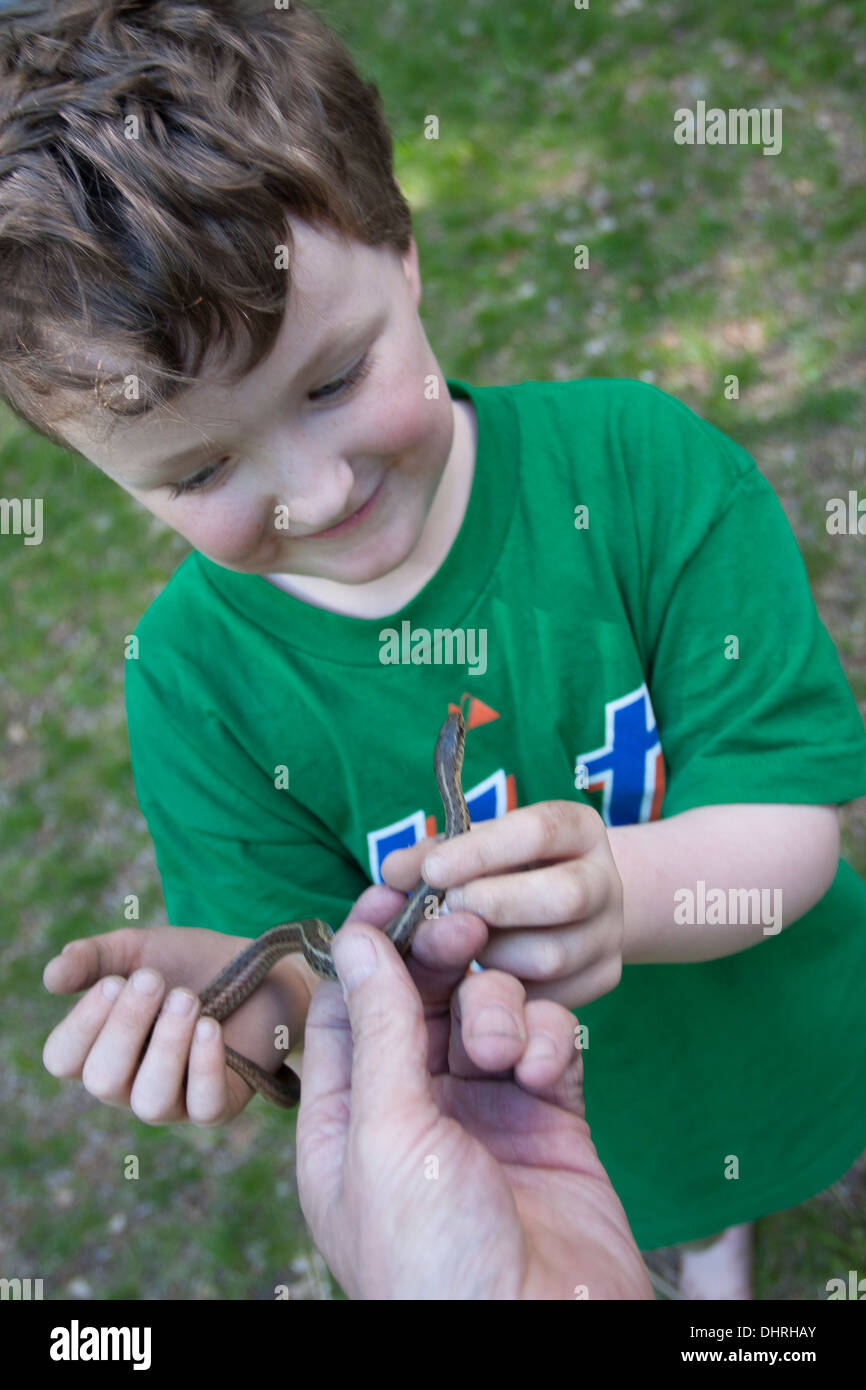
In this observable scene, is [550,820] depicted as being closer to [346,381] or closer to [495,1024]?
[495,1024]

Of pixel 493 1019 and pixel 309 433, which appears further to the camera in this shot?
pixel 309 433

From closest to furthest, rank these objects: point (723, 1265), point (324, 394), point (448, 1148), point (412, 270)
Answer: point (448, 1148) → point (324, 394) → point (412, 270) → point (723, 1265)

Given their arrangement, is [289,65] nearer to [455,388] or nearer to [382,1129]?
[455,388]

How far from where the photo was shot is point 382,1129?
1315 millimetres

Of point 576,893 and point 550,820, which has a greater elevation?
point 550,820

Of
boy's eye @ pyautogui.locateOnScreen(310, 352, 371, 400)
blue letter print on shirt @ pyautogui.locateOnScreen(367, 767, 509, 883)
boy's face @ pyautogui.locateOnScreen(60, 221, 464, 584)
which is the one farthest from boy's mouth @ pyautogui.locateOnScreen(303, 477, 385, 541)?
blue letter print on shirt @ pyautogui.locateOnScreen(367, 767, 509, 883)

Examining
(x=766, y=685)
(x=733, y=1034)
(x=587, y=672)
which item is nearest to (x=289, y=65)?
(x=587, y=672)

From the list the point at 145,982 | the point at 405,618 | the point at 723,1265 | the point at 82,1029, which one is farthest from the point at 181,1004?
the point at 723,1265

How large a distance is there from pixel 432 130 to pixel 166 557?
2.71 meters

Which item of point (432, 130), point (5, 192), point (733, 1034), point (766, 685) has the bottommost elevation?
point (733, 1034)

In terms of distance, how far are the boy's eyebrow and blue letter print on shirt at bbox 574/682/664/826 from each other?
820 millimetres

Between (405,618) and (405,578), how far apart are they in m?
0.09

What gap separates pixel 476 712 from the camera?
187cm

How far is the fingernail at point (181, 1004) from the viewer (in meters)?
1.61
